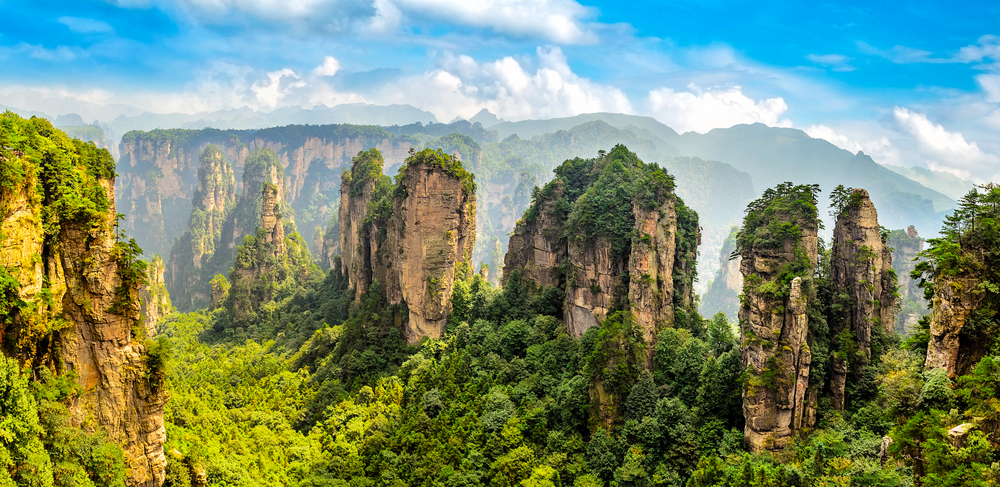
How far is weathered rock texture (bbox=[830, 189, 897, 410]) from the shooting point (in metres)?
29.7

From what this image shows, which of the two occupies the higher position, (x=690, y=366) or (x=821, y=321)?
(x=821, y=321)

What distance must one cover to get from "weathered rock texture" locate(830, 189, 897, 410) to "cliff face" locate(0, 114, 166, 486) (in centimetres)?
3204

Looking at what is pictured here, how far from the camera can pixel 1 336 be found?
1800 centimetres

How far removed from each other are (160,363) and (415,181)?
3030cm

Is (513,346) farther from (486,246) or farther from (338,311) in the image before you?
(486,246)

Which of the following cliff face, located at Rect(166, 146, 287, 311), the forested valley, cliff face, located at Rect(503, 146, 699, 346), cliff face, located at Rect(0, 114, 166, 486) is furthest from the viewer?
cliff face, located at Rect(166, 146, 287, 311)

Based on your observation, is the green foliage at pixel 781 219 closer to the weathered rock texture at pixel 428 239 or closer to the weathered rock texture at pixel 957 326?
the weathered rock texture at pixel 957 326

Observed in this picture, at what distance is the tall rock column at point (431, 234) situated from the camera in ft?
164

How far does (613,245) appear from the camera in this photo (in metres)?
41.7

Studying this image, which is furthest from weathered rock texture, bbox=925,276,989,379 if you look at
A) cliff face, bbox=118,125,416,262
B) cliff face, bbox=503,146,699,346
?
cliff face, bbox=118,125,416,262

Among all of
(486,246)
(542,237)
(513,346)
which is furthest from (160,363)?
(486,246)

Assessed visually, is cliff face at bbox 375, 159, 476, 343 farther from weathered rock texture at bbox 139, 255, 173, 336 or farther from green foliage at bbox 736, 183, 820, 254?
weathered rock texture at bbox 139, 255, 173, 336

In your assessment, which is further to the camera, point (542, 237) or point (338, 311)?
point (338, 311)

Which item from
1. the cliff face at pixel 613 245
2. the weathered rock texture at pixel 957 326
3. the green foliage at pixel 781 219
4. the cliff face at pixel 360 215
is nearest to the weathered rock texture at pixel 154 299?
the cliff face at pixel 360 215
